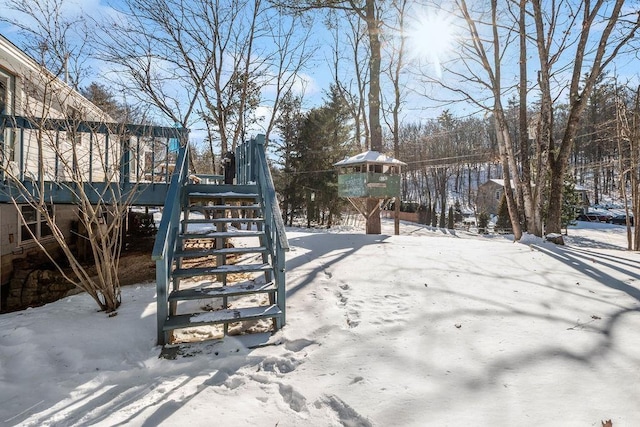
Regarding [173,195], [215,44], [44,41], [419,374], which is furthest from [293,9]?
[419,374]

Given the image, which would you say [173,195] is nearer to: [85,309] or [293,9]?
[85,309]

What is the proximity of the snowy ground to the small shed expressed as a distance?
4301 millimetres

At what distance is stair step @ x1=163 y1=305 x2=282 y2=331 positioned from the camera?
9.29 ft

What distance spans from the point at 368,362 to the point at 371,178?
20.1 ft

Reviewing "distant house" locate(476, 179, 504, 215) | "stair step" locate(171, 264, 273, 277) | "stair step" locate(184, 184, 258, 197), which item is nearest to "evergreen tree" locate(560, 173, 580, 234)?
Answer: "distant house" locate(476, 179, 504, 215)

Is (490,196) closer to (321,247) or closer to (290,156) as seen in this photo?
(290,156)

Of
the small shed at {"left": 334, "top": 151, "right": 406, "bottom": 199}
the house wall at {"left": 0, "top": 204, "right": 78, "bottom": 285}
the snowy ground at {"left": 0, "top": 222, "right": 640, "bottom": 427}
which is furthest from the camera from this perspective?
the small shed at {"left": 334, "top": 151, "right": 406, "bottom": 199}

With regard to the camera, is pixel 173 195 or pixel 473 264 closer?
pixel 173 195

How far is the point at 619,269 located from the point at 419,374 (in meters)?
4.16

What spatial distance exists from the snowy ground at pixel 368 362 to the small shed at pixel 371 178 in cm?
430

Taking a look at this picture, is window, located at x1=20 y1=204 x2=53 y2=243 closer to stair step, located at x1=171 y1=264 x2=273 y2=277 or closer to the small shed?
stair step, located at x1=171 y1=264 x2=273 y2=277

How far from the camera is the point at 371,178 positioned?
8.22m

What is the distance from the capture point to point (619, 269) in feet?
15.0

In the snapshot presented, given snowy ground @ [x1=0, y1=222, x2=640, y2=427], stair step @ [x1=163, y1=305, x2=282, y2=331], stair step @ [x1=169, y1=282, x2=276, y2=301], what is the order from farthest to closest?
stair step @ [x1=169, y1=282, x2=276, y2=301]
stair step @ [x1=163, y1=305, x2=282, y2=331]
snowy ground @ [x1=0, y1=222, x2=640, y2=427]
